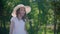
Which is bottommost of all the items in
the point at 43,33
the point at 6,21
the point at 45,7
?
the point at 43,33

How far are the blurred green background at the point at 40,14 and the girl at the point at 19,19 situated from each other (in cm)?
4

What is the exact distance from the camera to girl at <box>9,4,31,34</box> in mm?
1921

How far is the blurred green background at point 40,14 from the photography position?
192cm

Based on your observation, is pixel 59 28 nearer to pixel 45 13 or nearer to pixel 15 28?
pixel 45 13

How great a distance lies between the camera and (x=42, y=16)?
6.33 ft

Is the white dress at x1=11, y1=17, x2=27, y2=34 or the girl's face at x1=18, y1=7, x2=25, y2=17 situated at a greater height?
the girl's face at x1=18, y1=7, x2=25, y2=17

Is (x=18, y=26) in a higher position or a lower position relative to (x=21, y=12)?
lower

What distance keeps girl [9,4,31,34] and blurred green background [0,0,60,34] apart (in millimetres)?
43

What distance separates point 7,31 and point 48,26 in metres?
0.50

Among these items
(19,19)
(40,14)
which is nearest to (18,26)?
(19,19)

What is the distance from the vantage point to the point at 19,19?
1.95 m

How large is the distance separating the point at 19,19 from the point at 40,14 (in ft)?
0.85

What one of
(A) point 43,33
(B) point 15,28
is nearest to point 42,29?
A: (A) point 43,33

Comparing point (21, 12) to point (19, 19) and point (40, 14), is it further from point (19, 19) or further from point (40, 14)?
point (40, 14)
